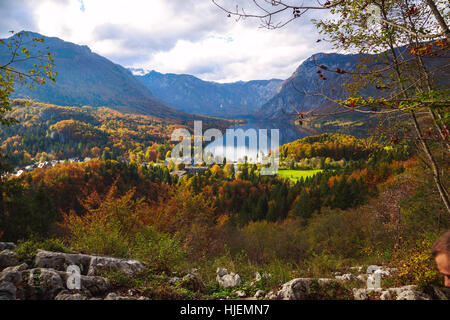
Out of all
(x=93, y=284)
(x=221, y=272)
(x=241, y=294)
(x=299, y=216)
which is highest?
(x=93, y=284)

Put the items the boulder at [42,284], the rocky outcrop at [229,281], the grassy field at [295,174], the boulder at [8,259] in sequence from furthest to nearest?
the grassy field at [295,174], the rocky outcrop at [229,281], the boulder at [8,259], the boulder at [42,284]

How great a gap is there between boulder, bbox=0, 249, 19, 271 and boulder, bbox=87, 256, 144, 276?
57.1 inches

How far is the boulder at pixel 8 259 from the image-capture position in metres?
4.63

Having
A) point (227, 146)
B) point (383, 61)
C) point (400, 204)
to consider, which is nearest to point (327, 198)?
point (400, 204)

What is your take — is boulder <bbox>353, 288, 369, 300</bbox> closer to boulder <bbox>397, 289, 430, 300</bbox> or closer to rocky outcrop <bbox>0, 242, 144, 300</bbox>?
boulder <bbox>397, 289, 430, 300</bbox>

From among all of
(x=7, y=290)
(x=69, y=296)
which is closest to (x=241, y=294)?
(x=69, y=296)

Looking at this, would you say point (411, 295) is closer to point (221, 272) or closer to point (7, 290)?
point (221, 272)

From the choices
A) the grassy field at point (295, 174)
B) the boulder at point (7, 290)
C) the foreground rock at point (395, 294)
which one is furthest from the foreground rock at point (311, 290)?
the grassy field at point (295, 174)

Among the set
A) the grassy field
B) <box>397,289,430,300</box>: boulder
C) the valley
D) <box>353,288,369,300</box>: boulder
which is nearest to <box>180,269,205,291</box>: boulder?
the valley

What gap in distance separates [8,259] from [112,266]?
2061 mm

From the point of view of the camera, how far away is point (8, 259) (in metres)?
4.71

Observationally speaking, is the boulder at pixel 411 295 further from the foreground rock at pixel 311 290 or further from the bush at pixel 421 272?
the foreground rock at pixel 311 290

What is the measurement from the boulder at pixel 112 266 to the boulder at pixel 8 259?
4.76 ft
